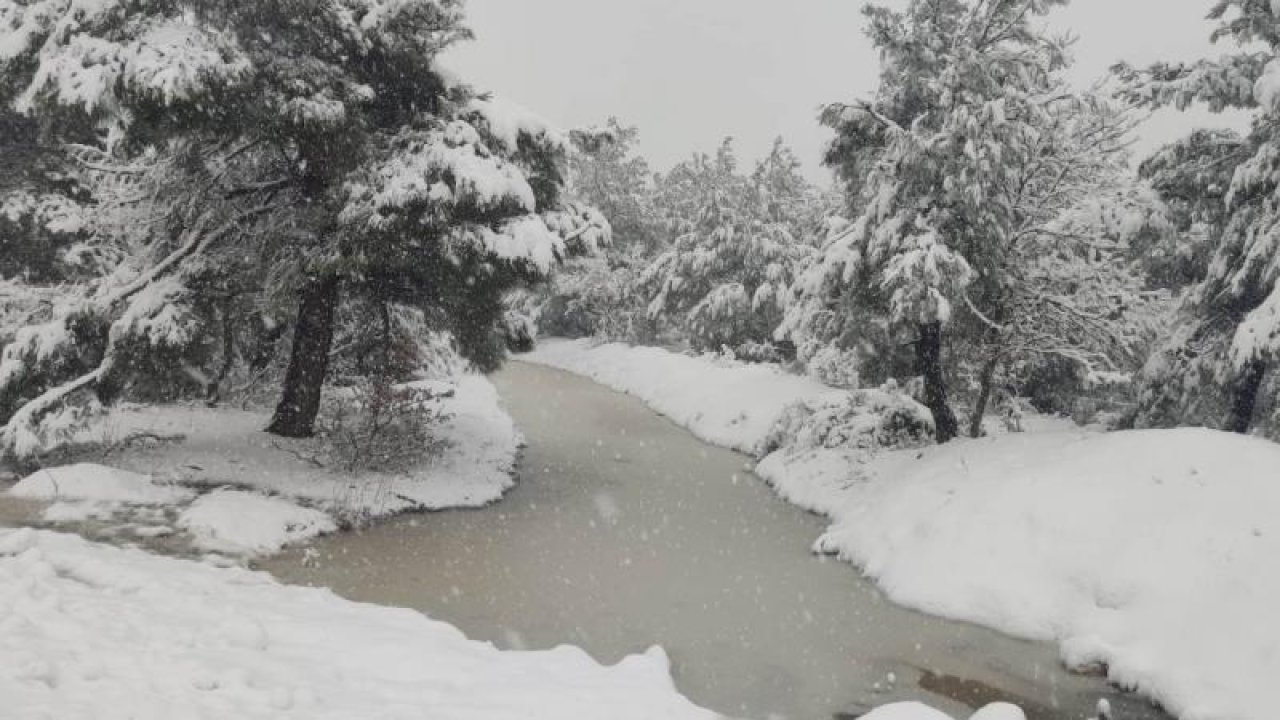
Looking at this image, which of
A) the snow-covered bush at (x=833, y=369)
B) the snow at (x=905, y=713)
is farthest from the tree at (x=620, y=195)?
the snow at (x=905, y=713)

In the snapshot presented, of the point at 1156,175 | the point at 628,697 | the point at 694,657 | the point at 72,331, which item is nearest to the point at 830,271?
the point at 1156,175

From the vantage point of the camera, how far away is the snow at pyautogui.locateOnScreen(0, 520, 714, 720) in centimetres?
483

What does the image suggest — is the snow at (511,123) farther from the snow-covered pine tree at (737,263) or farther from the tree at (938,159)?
the snow-covered pine tree at (737,263)

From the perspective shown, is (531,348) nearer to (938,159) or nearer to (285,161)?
(285,161)

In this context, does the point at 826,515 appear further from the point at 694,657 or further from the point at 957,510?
the point at 694,657

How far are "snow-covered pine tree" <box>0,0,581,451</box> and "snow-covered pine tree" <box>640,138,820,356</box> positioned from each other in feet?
58.0

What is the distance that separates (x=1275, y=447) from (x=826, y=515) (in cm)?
626

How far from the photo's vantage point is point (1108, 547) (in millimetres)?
9484

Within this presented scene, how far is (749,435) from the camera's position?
20578 millimetres

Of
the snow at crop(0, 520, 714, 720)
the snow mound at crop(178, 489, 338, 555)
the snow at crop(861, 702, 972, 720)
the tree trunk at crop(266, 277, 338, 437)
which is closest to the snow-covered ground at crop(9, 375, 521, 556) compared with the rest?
the snow mound at crop(178, 489, 338, 555)

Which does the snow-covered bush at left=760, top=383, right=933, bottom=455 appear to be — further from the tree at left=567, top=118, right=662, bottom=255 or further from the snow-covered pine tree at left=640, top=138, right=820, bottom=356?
the tree at left=567, top=118, right=662, bottom=255

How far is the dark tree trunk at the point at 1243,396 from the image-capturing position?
534 inches

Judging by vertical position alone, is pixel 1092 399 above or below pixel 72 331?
above

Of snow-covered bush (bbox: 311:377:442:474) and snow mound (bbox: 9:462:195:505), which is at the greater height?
snow-covered bush (bbox: 311:377:442:474)
